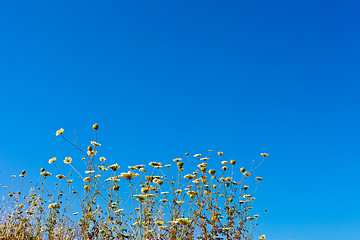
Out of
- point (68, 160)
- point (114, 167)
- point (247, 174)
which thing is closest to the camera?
point (114, 167)

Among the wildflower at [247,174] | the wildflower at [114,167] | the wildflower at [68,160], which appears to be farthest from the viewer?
the wildflower at [247,174]

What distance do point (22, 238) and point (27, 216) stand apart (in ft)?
2.27

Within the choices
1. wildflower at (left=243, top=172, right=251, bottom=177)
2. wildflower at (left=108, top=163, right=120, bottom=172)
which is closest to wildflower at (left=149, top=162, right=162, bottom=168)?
wildflower at (left=108, top=163, right=120, bottom=172)

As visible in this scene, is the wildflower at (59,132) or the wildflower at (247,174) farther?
the wildflower at (247,174)

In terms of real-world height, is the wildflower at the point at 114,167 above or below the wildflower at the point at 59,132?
below

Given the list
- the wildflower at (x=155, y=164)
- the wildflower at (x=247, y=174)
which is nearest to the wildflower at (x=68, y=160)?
the wildflower at (x=155, y=164)

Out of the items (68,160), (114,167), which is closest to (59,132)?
(68,160)

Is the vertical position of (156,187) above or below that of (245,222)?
above

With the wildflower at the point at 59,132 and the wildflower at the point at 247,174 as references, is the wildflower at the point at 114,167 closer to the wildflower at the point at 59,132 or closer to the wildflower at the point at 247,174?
the wildflower at the point at 59,132

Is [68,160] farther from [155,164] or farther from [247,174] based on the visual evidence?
[247,174]

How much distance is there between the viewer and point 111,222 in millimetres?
5148

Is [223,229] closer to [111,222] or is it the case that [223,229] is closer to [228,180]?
[228,180]

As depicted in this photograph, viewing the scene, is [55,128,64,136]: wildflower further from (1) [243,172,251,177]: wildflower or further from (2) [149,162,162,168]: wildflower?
(1) [243,172,251,177]: wildflower

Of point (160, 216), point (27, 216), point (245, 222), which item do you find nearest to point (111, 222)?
point (160, 216)
